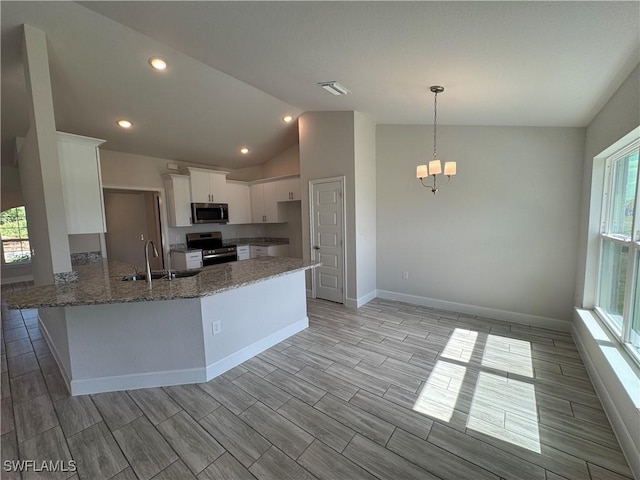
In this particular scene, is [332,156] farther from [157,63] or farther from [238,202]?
[238,202]

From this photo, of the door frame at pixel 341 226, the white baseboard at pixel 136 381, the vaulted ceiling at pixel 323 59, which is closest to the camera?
the vaulted ceiling at pixel 323 59

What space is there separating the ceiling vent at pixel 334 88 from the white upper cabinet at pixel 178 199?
347cm

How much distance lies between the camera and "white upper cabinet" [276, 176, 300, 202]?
5.42 metres

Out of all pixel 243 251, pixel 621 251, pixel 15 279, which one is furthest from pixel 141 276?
pixel 15 279

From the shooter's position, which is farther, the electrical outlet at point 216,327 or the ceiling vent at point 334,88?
the ceiling vent at point 334,88

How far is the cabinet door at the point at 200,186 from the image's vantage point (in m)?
5.31

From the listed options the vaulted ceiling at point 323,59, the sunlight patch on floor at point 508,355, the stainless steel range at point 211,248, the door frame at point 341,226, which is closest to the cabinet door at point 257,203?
the stainless steel range at point 211,248

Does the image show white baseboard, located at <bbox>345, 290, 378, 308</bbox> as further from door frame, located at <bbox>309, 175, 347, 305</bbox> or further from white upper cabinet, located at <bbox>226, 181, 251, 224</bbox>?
white upper cabinet, located at <bbox>226, 181, 251, 224</bbox>

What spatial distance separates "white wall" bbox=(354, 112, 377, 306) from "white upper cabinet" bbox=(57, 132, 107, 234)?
314 cm

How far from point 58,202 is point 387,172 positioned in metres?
4.05

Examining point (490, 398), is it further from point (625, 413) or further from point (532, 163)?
point (532, 163)

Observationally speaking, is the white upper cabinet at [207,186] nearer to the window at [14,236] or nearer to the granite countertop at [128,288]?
the granite countertop at [128,288]

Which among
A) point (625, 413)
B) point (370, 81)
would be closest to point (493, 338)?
point (625, 413)

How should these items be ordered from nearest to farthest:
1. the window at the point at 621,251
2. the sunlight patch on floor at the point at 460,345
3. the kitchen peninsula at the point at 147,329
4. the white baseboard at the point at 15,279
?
1. the window at the point at 621,251
2. the kitchen peninsula at the point at 147,329
3. the sunlight patch on floor at the point at 460,345
4. the white baseboard at the point at 15,279
